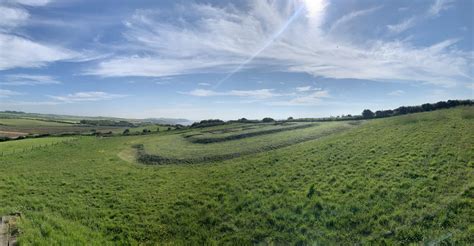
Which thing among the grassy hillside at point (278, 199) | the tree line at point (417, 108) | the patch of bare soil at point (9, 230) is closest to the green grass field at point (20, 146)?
the grassy hillside at point (278, 199)

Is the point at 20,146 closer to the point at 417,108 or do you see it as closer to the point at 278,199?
the point at 278,199

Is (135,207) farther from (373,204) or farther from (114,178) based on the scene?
(373,204)

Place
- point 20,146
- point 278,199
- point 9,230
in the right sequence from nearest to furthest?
point 9,230, point 278,199, point 20,146

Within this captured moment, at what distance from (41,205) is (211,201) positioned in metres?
10.6

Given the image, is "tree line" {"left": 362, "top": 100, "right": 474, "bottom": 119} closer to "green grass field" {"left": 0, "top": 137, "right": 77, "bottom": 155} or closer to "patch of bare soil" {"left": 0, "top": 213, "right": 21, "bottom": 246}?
"patch of bare soil" {"left": 0, "top": 213, "right": 21, "bottom": 246}

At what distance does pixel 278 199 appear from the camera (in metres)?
14.5

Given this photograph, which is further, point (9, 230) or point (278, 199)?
point (278, 199)

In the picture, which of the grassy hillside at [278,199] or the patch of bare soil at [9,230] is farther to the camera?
the grassy hillside at [278,199]

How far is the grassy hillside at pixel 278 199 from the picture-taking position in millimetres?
10594

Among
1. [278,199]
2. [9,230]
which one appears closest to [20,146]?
[9,230]

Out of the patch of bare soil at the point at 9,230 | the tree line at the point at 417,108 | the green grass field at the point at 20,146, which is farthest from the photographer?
the tree line at the point at 417,108

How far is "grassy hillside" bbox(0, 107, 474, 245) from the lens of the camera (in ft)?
34.8

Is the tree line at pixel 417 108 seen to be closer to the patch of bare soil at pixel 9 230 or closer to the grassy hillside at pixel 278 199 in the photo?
the grassy hillside at pixel 278 199

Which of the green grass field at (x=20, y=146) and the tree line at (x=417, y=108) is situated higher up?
the tree line at (x=417, y=108)
